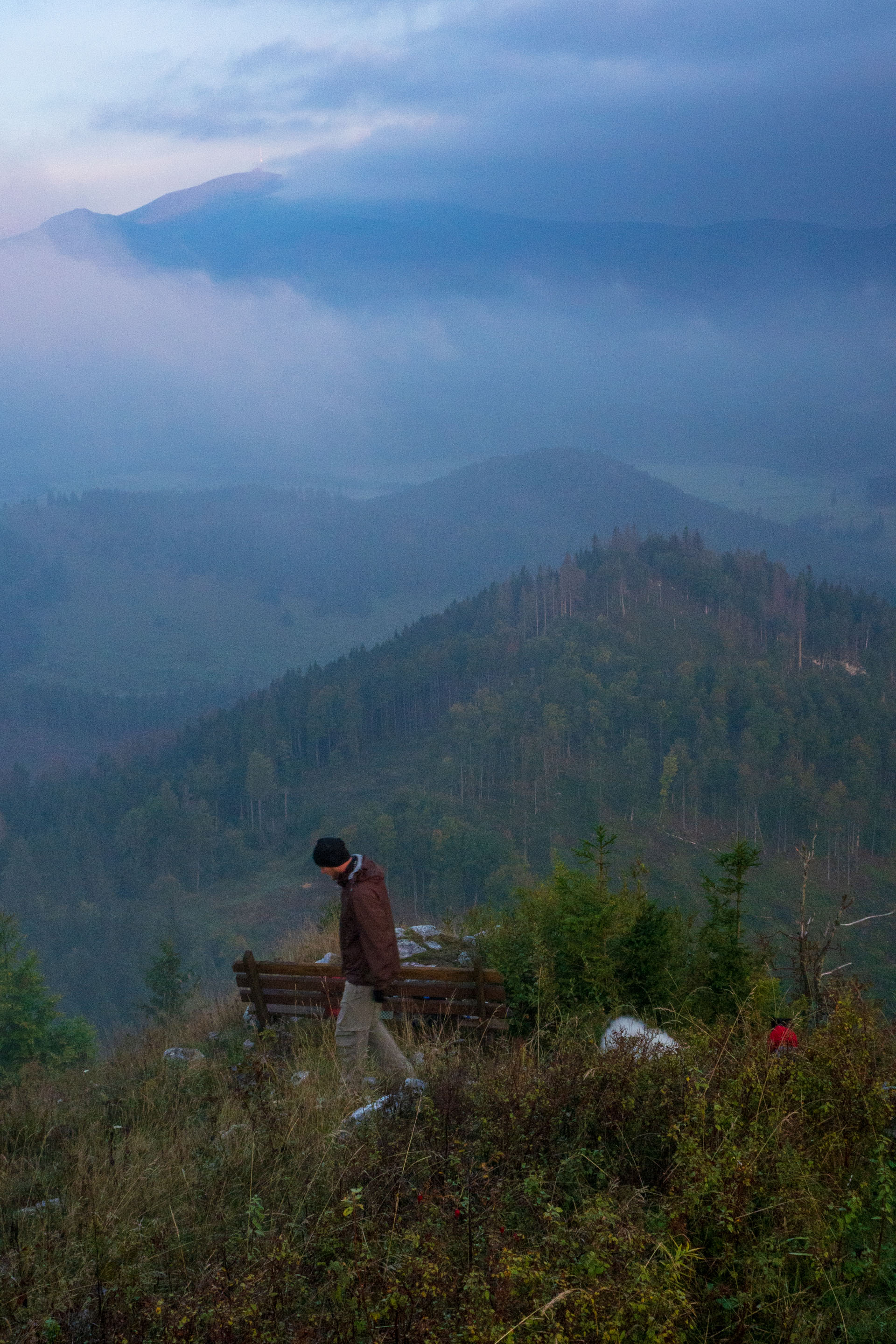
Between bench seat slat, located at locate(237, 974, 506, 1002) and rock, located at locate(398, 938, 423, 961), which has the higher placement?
bench seat slat, located at locate(237, 974, 506, 1002)

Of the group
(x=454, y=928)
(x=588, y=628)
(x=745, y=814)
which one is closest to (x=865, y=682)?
(x=745, y=814)

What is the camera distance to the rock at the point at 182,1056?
7.66m

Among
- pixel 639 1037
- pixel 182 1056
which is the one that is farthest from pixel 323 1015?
pixel 639 1037

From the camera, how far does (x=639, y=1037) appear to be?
497 centimetres

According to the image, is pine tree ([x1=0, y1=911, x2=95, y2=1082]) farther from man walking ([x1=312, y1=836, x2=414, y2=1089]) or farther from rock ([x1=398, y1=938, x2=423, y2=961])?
man walking ([x1=312, y1=836, x2=414, y2=1089])

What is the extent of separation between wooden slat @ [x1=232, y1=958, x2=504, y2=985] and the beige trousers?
0.95 ft

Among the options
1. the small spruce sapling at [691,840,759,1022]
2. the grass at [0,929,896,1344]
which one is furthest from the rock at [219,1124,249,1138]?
the small spruce sapling at [691,840,759,1022]

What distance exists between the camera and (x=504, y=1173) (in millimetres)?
3893

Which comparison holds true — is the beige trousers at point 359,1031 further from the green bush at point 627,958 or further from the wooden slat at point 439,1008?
the green bush at point 627,958

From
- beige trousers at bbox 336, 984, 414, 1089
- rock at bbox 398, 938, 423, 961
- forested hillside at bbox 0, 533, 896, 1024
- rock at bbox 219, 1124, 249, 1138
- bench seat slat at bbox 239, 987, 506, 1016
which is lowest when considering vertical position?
forested hillside at bbox 0, 533, 896, 1024

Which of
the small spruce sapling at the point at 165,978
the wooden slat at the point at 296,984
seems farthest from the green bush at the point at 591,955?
the small spruce sapling at the point at 165,978

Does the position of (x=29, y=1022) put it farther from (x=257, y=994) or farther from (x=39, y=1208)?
(x=39, y=1208)

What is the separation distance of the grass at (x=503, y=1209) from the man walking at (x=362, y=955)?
2.70 feet

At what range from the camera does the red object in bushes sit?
4.71 meters
